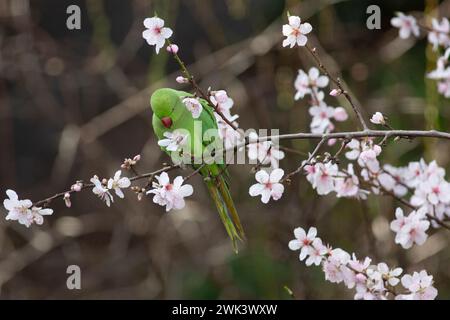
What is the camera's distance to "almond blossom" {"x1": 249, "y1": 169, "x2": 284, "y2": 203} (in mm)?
1477

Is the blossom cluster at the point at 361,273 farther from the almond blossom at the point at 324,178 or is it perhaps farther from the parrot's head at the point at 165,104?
the parrot's head at the point at 165,104

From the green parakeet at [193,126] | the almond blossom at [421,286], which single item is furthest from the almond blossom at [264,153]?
the almond blossom at [421,286]

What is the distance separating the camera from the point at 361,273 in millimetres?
1637

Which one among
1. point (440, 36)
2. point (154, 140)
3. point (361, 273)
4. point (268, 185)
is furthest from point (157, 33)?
point (154, 140)

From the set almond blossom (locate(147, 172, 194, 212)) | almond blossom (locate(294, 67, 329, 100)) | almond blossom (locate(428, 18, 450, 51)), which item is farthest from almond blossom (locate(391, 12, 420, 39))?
almond blossom (locate(147, 172, 194, 212))

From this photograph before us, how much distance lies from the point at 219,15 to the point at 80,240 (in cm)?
164

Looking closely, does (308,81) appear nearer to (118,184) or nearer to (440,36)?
(440,36)

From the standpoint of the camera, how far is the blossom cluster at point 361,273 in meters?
1.58

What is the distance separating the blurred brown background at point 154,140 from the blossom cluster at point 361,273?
140 cm

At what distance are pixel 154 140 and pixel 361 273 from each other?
2.27m

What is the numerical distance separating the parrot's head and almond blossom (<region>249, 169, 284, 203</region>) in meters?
0.37

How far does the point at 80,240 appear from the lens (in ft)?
13.2

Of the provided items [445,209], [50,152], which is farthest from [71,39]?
[445,209]
